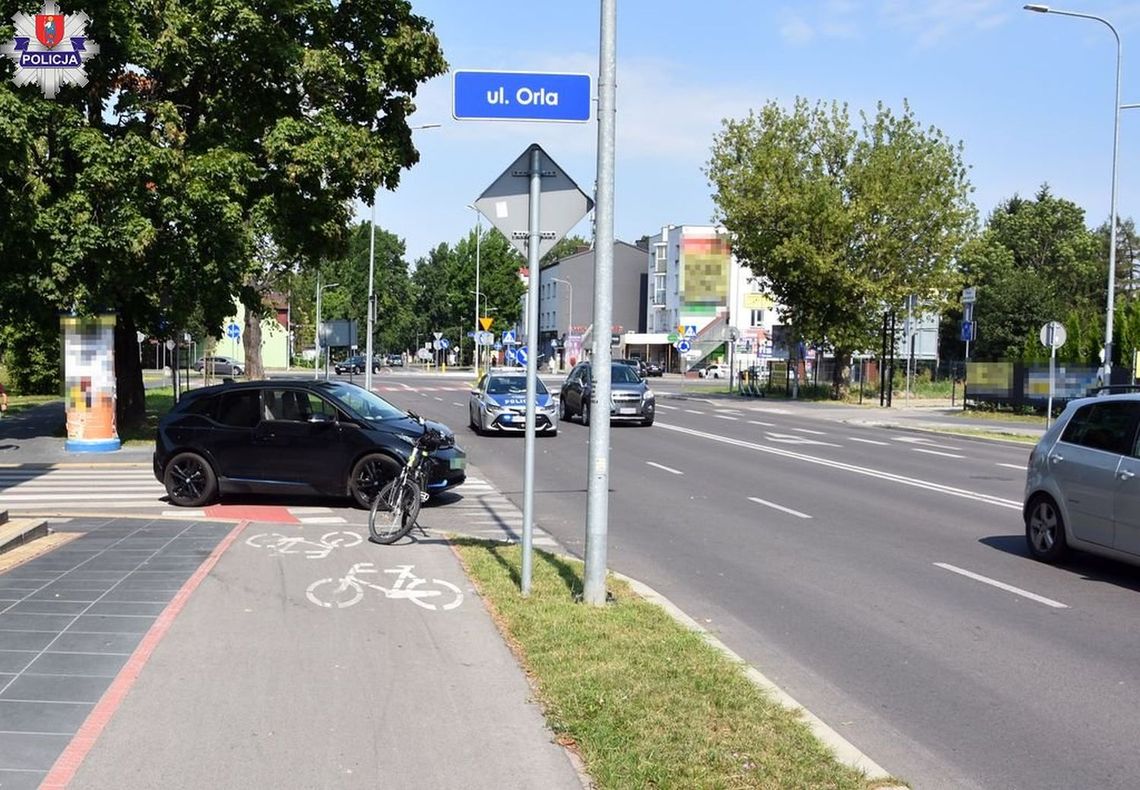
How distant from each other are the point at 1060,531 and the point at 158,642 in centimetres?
784

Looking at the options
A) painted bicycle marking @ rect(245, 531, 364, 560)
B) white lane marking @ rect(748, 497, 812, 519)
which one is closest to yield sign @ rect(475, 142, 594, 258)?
painted bicycle marking @ rect(245, 531, 364, 560)

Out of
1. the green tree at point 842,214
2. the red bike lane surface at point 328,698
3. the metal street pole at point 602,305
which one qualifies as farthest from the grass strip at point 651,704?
the green tree at point 842,214

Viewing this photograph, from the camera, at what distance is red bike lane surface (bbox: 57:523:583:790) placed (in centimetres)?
473

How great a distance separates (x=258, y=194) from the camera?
21.0m

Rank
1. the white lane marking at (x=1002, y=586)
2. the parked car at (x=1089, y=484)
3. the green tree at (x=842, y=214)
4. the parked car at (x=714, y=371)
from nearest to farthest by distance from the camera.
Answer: the white lane marking at (x=1002, y=586) < the parked car at (x=1089, y=484) < the green tree at (x=842, y=214) < the parked car at (x=714, y=371)

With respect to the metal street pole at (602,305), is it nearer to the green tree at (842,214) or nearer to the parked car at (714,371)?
the green tree at (842,214)

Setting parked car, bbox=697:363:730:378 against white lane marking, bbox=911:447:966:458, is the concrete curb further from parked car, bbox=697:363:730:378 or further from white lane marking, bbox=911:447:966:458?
parked car, bbox=697:363:730:378

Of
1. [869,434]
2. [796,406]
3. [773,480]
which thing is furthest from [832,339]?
[773,480]

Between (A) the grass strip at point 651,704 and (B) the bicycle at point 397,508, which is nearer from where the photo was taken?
(A) the grass strip at point 651,704

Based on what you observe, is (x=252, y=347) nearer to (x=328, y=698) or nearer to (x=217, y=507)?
(x=217, y=507)

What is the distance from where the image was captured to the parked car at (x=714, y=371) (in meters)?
91.0

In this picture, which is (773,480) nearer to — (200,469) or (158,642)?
(200,469)

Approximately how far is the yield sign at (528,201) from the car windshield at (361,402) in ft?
19.7

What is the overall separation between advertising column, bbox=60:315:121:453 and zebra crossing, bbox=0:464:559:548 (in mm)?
3208
